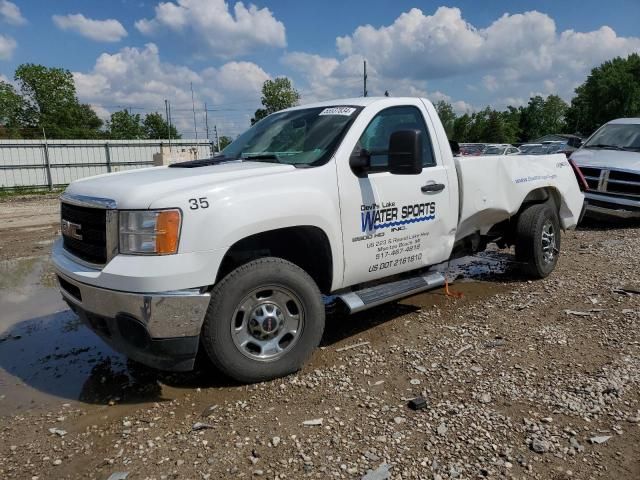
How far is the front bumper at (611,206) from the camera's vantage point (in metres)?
9.26

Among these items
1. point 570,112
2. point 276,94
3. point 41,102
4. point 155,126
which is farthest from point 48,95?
point 570,112

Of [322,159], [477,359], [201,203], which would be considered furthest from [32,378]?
[477,359]

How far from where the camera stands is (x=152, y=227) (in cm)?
299

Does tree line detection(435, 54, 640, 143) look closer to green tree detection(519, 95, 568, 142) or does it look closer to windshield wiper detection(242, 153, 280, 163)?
green tree detection(519, 95, 568, 142)

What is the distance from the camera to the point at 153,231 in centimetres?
299

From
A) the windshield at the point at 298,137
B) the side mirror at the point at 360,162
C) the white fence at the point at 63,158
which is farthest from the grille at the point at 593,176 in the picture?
the white fence at the point at 63,158

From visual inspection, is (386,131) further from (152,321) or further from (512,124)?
(512,124)

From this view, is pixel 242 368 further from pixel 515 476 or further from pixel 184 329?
pixel 515 476

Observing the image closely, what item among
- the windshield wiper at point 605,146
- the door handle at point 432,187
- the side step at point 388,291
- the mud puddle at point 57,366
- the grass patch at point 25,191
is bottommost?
the mud puddle at point 57,366

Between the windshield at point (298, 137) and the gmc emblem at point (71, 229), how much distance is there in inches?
54.8

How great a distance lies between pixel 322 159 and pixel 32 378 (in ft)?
9.03

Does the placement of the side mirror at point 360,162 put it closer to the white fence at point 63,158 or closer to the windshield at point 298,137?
the windshield at point 298,137

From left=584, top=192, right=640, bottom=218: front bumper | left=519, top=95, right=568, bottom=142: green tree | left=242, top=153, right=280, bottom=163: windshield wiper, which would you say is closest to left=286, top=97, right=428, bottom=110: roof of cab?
left=242, top=153, right=280, bottom=163: windshield wiper

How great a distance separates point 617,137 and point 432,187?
8456 mm
